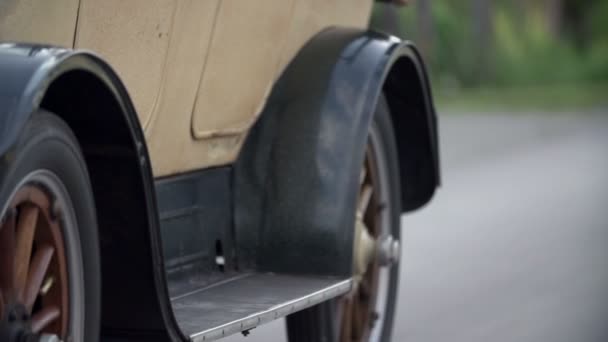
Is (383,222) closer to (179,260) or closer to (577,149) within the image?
(179,260)

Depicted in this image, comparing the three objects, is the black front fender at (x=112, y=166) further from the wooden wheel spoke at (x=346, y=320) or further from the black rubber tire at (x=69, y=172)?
the wooden wheel spoke at (x=346, y=320)


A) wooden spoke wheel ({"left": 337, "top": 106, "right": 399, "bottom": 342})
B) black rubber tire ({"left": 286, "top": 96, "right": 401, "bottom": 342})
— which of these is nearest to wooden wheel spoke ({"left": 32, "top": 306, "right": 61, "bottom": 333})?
black rubber tire ({"left": 286, "top": 96, "right": 401, "bottom": 342})

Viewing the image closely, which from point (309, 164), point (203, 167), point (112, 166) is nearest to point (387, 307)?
point (309, 164)

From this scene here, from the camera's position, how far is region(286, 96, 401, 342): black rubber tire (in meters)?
4.54

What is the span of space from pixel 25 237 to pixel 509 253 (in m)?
5.79

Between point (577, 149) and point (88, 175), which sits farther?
point (577, 149)

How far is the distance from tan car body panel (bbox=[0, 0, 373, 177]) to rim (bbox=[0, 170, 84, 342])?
366 millimetres

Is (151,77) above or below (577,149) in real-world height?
above

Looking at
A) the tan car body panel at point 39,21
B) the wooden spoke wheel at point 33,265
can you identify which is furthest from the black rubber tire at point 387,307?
the wooden spoke wheel at point 33,265

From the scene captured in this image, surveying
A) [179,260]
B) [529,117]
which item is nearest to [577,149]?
[529,117]

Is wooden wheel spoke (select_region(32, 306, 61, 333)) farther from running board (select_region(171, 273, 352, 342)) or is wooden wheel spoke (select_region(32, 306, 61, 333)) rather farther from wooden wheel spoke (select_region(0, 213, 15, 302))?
running board (select_region(171, 273, 352, 342))

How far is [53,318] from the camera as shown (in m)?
3.01

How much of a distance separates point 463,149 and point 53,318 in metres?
12.7

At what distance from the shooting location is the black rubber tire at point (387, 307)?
14.9 feet
